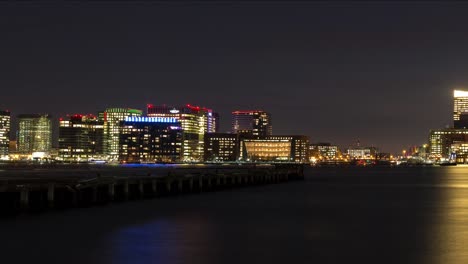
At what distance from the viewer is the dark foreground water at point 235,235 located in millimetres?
30891

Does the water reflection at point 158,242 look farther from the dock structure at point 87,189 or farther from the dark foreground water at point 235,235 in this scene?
the dock structure at point 87,189

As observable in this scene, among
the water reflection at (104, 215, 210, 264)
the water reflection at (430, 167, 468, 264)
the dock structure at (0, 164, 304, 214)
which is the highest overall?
the dock structure at (0, 164, 304, 214)

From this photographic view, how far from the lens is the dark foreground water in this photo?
1216 inches

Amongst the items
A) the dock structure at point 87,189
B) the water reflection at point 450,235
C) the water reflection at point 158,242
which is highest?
the dock structure at point 87,189

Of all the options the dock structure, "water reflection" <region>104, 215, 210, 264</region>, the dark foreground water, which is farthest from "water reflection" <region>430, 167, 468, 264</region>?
the dock structure

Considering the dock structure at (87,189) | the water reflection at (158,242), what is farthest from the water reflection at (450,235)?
the dock structure at (87,189)

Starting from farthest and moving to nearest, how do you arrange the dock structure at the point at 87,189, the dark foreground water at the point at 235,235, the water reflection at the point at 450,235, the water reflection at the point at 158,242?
1. the dock structure at the point at 87,189
2. the water reflection at the point at 450,235
3. the dark foreground water at the point at 235,235
4. the water reflection at the point at 158,242

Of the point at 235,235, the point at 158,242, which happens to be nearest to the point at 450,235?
the point at 235,235

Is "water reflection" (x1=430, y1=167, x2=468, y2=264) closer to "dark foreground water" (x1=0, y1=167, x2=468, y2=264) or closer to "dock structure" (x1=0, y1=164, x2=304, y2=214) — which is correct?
"dark foreground water" (x1=0, y1=167, x2=468, y2=264)

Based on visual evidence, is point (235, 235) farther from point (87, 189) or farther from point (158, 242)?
point (87, 189)

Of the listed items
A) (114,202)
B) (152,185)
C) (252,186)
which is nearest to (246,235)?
(114,202)

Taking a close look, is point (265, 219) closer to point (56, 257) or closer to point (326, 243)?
point (326, 243)

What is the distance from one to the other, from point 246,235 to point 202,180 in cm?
4052

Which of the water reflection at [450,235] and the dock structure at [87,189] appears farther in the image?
the dock structure at [87,189]
